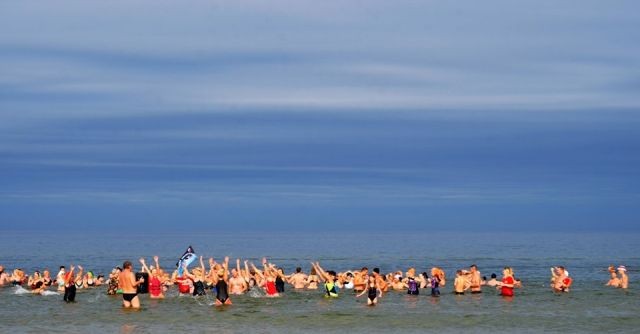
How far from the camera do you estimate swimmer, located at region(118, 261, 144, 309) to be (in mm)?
29531

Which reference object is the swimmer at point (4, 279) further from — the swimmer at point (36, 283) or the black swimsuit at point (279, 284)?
the black swimsuit at point (279, 284)

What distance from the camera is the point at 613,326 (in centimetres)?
2855

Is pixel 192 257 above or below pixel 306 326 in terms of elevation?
above

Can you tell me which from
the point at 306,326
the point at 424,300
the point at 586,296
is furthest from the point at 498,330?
the point at 586,296

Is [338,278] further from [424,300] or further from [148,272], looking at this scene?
[148,272]

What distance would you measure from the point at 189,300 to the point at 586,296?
16.1 meters

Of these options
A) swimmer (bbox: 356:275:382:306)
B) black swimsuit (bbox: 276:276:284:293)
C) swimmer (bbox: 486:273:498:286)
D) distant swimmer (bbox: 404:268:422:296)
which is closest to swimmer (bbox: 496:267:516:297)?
distant swimmer (bbox: 404:268:422:296)

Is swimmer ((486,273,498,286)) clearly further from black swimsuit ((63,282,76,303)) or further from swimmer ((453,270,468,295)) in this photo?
black swimsuit ((63,282,76,303))

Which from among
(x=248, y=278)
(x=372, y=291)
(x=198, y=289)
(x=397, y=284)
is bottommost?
(x=198, y=289)

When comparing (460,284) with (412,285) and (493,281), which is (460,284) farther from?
(493,281)

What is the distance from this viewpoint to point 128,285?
30.3 m

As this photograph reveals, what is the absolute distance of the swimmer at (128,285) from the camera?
1163 inches

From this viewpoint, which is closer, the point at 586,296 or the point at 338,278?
the point at 586,296

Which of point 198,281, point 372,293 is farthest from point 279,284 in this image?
point 372,293
